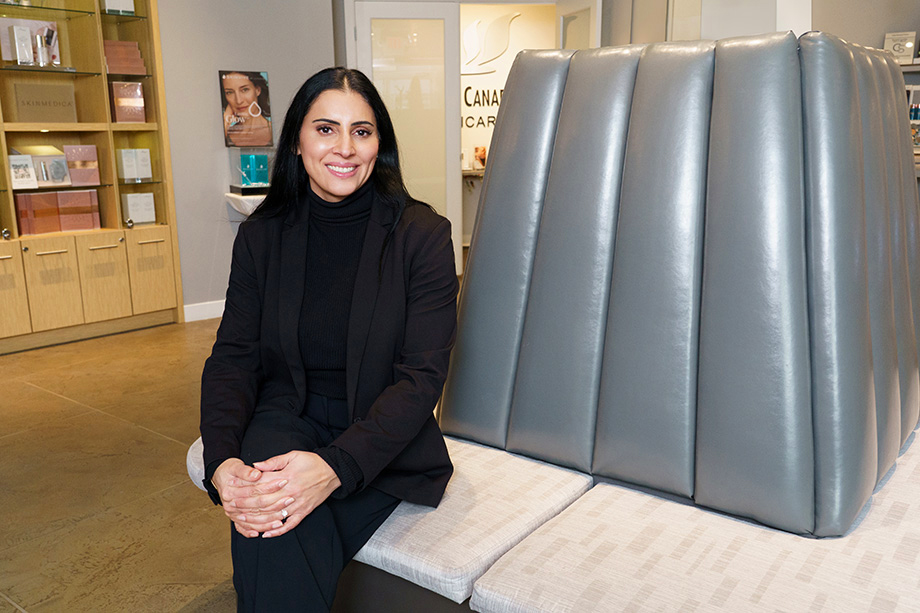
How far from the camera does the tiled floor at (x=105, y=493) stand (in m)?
2.21

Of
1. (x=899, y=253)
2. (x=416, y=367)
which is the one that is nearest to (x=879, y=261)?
(x=899, y=253)

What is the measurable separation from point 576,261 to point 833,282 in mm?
551

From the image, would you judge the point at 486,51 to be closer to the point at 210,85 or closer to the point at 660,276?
the point at 210,85

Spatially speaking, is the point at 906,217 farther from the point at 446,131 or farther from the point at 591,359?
the point at 446,131

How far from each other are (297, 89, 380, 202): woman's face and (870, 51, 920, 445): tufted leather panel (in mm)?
1143

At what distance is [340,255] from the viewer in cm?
175

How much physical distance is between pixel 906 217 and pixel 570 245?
865 millimetres

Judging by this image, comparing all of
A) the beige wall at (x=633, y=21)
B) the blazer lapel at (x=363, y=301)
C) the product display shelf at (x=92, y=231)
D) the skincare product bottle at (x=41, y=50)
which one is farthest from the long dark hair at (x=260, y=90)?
the blazer lapel at (x=363, y=301)

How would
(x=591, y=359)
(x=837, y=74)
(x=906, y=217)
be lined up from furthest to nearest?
(x=906, y=217) < (x=591, y=359) < (x=837, y=74)

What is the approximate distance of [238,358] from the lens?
5.87ft

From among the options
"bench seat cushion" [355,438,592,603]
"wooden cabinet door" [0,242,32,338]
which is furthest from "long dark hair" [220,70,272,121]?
"bench seat cushion" [355,438,592,603]

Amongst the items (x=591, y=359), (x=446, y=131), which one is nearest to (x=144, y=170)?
(x=446, y=131)

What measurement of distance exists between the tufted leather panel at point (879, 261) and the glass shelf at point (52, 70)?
15.6 feet

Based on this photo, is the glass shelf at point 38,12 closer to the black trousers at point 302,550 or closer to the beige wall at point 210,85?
the beige wall at point 210,85
